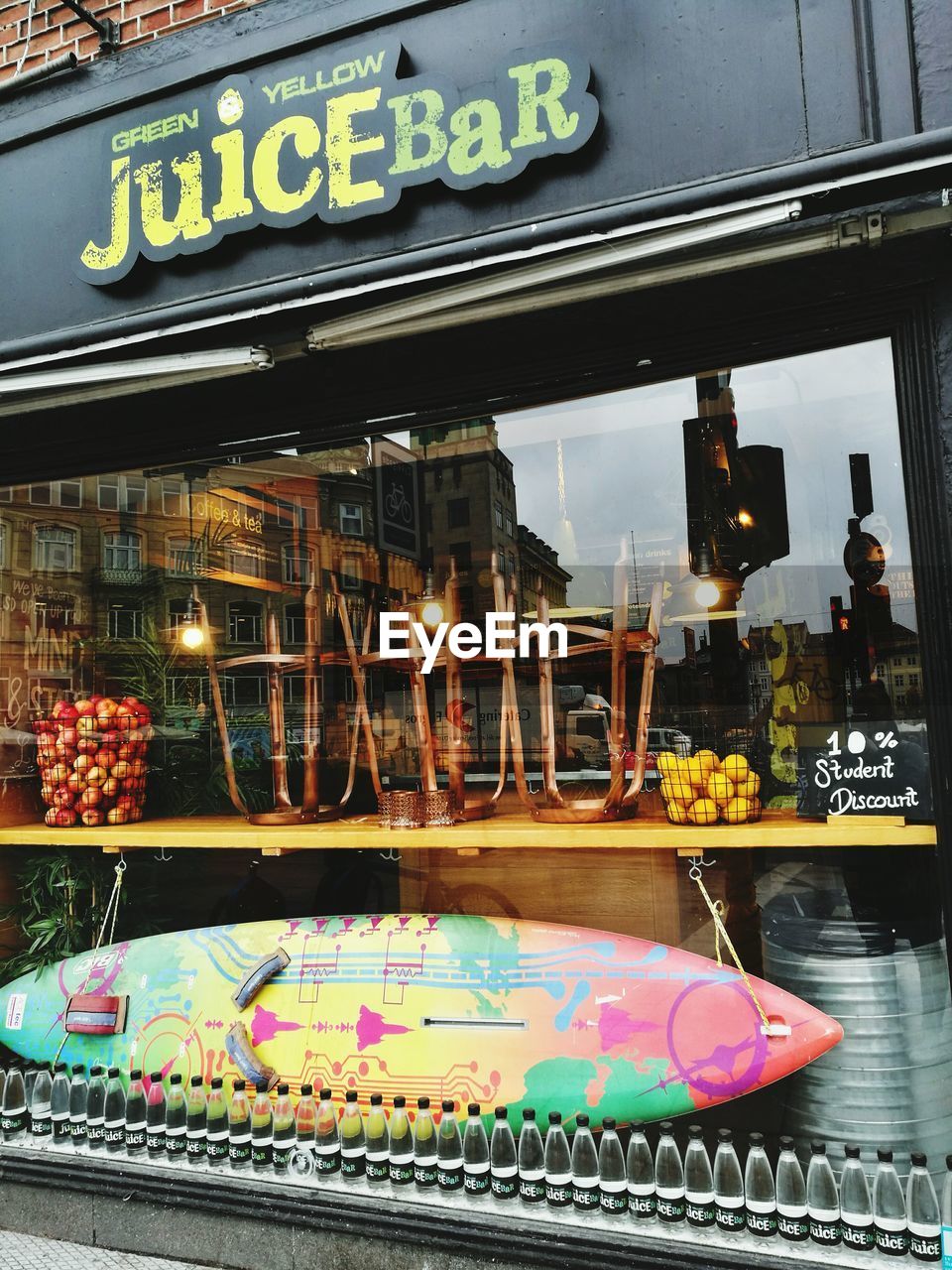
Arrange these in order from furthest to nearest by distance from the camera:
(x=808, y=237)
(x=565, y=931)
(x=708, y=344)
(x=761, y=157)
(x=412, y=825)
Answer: (x=412, y=825) < (x=565, y=931) < (x=708, y=344) < (x=761, y=157) < (x=808, y=237)

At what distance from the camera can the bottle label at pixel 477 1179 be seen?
285 centimetres

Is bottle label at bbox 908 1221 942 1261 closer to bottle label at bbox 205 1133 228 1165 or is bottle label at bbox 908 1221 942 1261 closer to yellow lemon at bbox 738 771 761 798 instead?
yellow lemon at bbox 738 771 761 798

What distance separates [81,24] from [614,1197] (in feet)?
17.0

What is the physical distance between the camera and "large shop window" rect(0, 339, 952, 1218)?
2.82 meters

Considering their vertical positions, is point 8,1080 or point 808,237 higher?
point 808,237

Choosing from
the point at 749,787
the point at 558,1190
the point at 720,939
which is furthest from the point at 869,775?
the point at 558,1190

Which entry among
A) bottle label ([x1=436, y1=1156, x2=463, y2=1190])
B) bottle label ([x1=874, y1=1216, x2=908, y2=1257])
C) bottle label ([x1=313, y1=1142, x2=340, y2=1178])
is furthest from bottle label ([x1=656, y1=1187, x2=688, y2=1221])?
bottle label ([x1=313, y1=1142, x2=340, y2=1178])

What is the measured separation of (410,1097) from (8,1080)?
1.79m

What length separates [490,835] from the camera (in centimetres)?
327

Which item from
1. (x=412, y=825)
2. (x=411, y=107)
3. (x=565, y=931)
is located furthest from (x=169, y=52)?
(x=565, y=931)

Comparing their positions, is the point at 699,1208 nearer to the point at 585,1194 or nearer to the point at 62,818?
the point at 585,1194

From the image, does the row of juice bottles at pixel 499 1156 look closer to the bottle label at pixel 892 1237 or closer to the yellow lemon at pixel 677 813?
the bottle label at pixel 892 1237

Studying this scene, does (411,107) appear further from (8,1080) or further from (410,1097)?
(8,1080)

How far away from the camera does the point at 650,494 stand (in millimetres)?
3988
